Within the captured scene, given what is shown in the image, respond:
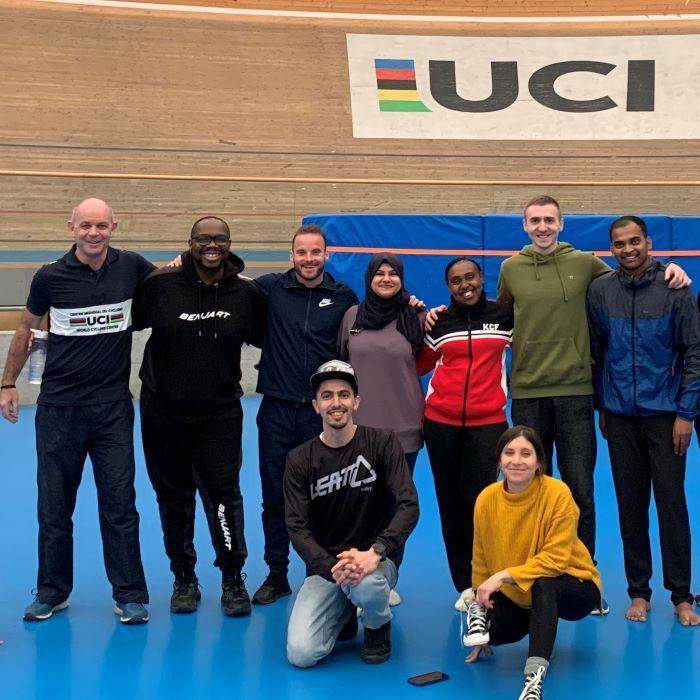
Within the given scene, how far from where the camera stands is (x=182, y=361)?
3893mm

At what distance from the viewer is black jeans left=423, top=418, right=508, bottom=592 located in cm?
389

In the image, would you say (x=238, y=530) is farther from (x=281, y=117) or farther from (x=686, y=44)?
(x=686, y=44)

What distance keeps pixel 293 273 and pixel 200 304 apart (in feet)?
1.64

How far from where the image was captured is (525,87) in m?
15.9

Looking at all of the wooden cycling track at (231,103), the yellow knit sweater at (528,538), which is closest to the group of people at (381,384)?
the yellow knit sweater at (528,538)

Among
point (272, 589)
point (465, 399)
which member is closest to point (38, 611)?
point (272, 589)

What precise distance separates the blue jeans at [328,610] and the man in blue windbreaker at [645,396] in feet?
3.62

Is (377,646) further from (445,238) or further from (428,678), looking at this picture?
(445,238)

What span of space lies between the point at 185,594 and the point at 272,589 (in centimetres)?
39

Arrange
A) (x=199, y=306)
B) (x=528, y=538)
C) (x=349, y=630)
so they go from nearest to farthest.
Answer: (x=528, y=538), (x=349, y=630), (x=199, y=306)

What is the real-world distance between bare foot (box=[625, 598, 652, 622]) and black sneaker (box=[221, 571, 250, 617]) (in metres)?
1.58

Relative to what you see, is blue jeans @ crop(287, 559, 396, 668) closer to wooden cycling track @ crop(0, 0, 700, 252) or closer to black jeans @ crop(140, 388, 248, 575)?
black jeans @ crop(140, 388, 248, 575)

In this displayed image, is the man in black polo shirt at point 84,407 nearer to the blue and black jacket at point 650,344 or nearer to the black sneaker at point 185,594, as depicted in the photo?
the black sneaker at point 185,594

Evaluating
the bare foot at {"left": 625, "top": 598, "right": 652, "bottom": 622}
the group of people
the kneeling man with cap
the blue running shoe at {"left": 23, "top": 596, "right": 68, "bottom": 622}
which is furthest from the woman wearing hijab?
the blue running shoe at {"left": 23, "top": 596, "right": 68, "bottom": 622}
